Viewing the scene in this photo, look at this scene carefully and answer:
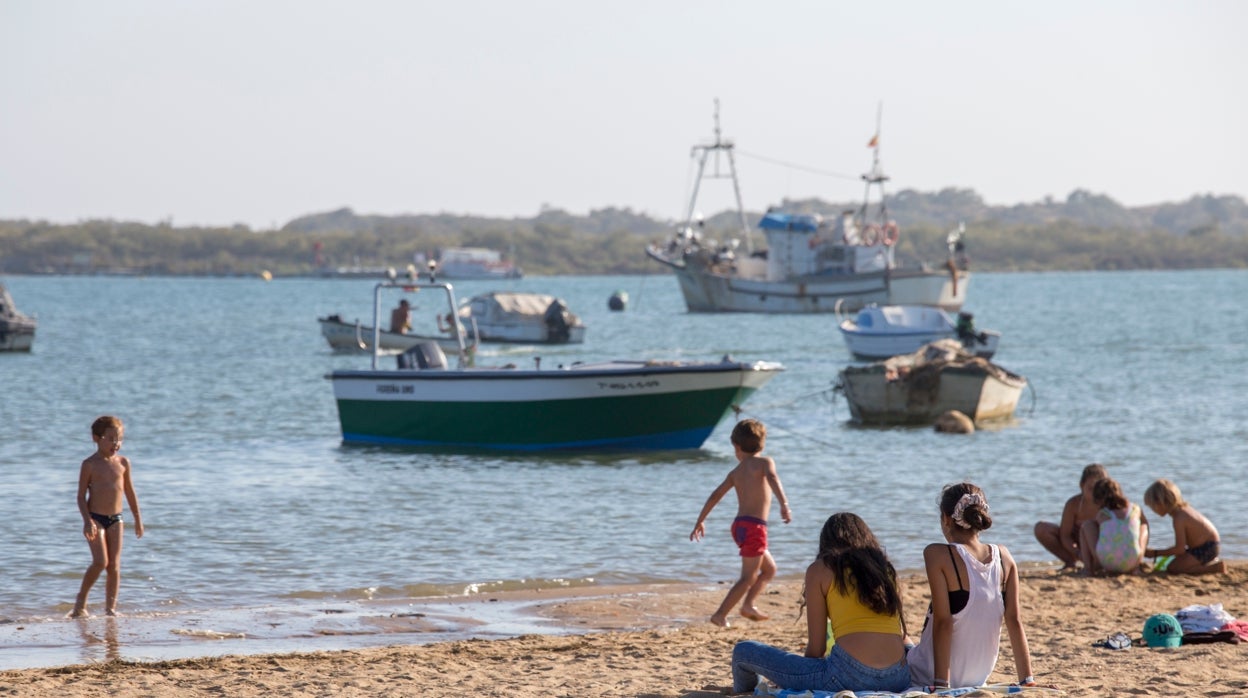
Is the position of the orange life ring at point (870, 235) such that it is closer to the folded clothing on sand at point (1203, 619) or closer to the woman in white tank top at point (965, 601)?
the folded clothing on sand at point (1203, 619)

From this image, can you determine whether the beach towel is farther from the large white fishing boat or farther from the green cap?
the large white fishing boat

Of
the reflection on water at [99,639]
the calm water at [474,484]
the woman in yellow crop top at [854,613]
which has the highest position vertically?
the woman in yellow crop top at [854,613]

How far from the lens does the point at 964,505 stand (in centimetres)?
669

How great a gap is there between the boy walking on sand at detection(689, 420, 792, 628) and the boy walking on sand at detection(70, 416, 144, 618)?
12.7 ft

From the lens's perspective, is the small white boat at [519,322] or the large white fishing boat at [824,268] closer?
the small white boat at [519,322]

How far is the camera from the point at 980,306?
352 feet

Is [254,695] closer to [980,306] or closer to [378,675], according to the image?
[378,675]

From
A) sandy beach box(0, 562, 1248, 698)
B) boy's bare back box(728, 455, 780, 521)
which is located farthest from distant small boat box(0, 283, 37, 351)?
boy's bare back box(728, 455, 780, 521)

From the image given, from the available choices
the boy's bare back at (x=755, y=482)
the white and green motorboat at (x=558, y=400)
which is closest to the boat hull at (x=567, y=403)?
the white and green motorboat at (x=558, y=400)

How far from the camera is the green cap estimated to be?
9031 millimetres

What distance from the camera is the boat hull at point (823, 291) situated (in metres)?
73.0

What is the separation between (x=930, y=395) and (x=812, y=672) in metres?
19.2

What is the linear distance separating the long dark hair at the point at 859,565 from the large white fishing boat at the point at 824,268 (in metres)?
64.2

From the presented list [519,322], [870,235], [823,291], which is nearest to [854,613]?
→ [519,322]
